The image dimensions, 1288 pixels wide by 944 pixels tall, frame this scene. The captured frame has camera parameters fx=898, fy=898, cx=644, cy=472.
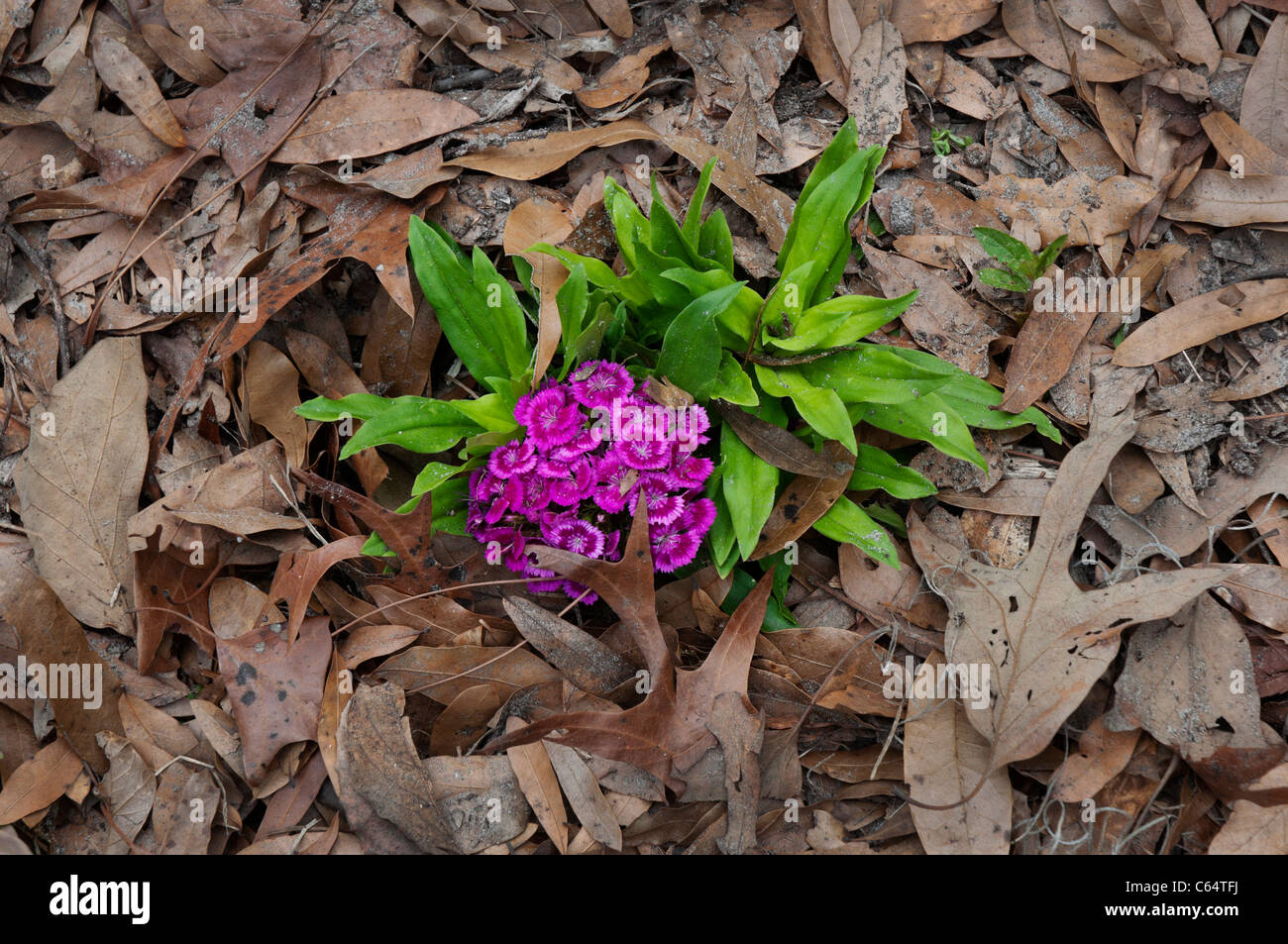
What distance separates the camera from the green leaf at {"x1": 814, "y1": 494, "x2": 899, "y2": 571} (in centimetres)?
226

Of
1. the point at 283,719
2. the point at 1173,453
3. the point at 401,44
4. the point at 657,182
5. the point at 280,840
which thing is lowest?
the point at 280,840

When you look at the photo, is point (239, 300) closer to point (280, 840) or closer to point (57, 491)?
point (57, 491)

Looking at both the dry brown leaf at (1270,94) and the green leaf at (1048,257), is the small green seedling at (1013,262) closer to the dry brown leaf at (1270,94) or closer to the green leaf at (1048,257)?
the green leaf at (1048,257)

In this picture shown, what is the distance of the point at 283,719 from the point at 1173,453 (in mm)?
2377

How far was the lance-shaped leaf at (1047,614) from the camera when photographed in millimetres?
2076

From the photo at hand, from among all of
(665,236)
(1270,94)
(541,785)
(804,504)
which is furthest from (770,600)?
(1270,94)

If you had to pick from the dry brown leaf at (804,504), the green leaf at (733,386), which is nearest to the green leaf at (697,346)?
the green leaf at (733,386)

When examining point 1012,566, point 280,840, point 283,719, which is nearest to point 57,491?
point 283,719

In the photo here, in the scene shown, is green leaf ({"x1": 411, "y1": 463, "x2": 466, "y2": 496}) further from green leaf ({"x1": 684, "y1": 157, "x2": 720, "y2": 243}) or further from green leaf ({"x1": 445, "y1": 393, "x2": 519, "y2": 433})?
green leaf ({"x1": 684, "y1": 157, "x2": 720, "y2": 243})

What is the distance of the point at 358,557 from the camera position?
247 cm

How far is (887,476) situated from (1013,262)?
71 cm

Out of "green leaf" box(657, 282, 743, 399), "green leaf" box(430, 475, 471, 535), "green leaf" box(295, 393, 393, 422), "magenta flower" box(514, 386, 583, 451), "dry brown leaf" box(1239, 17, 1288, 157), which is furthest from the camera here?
"dry brown leaf" box(1239, 17, 1288, 157)

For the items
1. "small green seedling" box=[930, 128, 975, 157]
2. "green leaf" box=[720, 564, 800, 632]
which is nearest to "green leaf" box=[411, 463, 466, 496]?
"green leaf" box=[720, 564, 800, 632]

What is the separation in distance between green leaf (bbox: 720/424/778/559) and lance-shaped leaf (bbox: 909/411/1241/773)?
19.1 inches
